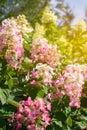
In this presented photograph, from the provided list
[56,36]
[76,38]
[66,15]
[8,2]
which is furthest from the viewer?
[8,2]

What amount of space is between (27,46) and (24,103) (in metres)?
0.68

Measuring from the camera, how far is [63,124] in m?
4.10

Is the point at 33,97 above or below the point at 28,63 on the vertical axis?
below

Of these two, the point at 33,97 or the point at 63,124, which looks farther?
the point at 63,124

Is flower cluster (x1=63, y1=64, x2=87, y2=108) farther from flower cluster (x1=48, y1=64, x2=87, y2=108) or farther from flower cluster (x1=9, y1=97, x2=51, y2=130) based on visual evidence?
flower cluster (x1=9, y1=97, x2=51, y2=130)

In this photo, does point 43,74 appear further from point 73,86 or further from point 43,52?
point 43,52

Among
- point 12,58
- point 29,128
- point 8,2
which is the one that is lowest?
point 29,128

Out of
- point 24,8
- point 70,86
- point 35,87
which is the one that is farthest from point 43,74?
point 24,8

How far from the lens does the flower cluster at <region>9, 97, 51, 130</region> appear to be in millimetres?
3744

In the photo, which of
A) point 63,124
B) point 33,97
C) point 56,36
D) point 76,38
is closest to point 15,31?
point 33,97

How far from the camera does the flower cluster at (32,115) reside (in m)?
3.74

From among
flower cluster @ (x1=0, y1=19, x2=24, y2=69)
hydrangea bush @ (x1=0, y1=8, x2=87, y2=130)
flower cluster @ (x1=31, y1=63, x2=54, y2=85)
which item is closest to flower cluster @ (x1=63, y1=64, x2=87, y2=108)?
hydrangea bush @ (x1=0, y1=8, x2=87, y2=130)

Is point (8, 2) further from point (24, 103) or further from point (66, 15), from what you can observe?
point (24, 103)

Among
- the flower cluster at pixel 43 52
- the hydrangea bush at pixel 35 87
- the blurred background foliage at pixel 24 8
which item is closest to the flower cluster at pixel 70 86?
the hydrangea bush at pixel 35 87
